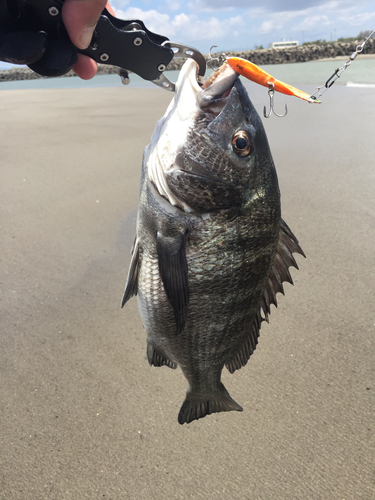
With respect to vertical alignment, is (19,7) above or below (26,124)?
above

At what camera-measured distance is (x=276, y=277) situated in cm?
166

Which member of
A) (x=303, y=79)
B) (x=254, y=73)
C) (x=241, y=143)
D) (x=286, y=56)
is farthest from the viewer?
(x=286, y=56)

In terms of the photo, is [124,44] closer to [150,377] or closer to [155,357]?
[155,357]

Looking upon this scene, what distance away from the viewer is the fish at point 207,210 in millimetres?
1351

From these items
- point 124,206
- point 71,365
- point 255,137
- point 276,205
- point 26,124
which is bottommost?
point 26,124

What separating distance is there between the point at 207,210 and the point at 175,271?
0.26m

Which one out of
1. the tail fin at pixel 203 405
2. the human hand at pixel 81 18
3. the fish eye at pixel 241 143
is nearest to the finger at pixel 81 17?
the human hand at pixel 81 18

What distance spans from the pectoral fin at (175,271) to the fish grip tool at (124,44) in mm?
718

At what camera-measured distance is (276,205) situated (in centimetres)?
146

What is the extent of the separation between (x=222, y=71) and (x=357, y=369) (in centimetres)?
221

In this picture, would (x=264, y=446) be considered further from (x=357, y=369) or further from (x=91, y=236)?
(x=91, y=236)

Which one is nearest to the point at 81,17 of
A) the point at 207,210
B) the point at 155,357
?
the point at 207,210

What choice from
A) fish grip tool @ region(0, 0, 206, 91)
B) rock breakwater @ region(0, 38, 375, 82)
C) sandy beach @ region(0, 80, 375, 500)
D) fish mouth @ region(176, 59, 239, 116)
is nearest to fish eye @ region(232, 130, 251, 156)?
fish mouth @ region(176, 59, 239, 116)

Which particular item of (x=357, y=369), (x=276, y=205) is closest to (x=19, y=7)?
(x=276, y=205)
